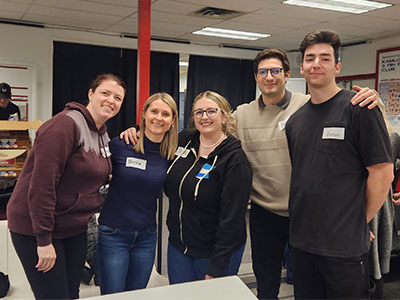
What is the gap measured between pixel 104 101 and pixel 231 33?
4893mm

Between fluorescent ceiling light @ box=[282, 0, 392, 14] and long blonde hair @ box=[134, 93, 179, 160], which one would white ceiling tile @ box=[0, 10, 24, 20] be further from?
long blonde hair @ box=[134, 93, 179, 160]

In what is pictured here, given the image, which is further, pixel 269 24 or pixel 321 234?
pixel 269 24

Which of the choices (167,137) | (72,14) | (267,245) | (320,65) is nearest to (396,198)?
(267,245)

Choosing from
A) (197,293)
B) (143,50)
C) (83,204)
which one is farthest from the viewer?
(143,50)

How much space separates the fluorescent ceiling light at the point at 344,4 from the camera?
14.6 ft

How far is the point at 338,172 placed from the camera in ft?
4.82

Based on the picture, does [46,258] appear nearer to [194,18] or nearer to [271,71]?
[271,71]

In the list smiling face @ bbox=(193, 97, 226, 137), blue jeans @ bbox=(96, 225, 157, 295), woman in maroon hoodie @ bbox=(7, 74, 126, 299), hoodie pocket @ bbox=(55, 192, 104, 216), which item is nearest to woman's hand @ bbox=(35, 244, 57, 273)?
woman in maroon hoodie @ bbox=(7, 74, 126, 299)

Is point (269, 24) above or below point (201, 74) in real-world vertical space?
above

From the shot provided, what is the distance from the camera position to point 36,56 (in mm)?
5883

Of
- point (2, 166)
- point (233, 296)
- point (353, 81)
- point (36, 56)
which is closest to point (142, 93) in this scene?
point (2, 166)

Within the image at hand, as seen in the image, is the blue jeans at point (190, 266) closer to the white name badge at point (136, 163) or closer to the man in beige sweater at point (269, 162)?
the man in beige sweater at point (269, 162)

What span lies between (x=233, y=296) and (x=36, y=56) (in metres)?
5.79

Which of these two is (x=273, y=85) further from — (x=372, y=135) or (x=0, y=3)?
(x=0, y=3)
